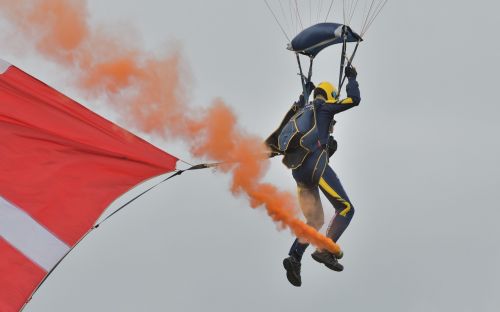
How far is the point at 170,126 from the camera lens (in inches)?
879

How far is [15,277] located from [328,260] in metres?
4.91

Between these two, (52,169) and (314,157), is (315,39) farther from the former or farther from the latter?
(52,169)

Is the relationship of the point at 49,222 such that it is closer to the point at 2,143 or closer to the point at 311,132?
the point at 2,143

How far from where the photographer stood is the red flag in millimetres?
21047

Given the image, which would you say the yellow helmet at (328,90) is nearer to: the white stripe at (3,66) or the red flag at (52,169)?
the red flag at (52,169)

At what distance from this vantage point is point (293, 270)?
22391mm

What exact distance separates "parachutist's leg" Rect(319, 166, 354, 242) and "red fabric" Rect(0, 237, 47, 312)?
4.64 m

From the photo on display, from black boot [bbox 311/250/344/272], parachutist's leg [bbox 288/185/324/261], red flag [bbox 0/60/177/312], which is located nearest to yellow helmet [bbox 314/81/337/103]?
parachutist's leg [bbox 288/185/324/261]

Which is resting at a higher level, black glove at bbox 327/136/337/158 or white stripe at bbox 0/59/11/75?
black glove at bbox 327/136/337/158

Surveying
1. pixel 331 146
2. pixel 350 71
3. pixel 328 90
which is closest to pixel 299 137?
pixel 331 146

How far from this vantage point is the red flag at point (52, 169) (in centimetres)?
2105

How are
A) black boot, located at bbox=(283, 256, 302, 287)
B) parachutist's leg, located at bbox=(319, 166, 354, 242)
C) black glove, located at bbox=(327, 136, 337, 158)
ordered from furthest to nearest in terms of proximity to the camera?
black boot, located at bbox=(283, 256, 302, 287)
parachutist's leg, located at bbox=(319, 166, 354, 242)
black glove, located at bbox=(327, 136, 337, 158)

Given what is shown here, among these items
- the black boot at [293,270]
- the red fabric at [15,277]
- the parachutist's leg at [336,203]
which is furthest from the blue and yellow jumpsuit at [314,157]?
the red fabric at [15,277]

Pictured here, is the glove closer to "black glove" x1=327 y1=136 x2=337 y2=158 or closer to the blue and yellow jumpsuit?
the blue and yellow jumpsuit
